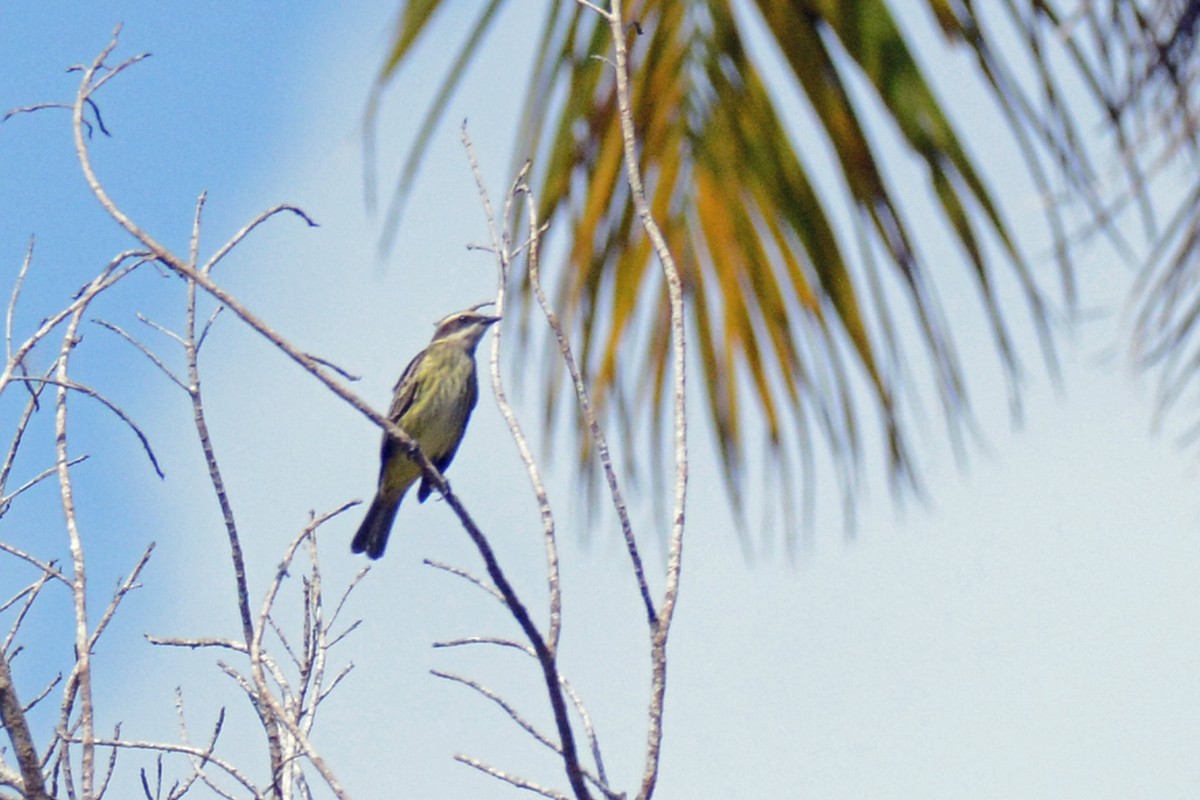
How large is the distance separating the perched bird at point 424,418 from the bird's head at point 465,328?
59 millimetres

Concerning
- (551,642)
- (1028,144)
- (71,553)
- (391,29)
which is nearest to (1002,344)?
(1028,144)

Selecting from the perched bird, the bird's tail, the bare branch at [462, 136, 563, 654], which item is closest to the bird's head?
the perched bird

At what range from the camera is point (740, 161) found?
3365 millimetres

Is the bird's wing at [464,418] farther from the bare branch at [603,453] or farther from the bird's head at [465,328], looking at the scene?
the bare branch at [603,453]

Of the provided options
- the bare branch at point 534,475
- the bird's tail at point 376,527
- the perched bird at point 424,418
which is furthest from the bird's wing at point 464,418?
the bare branch at point 534,475

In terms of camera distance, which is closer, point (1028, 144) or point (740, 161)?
point (1028, 144)

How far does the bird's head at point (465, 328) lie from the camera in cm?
767

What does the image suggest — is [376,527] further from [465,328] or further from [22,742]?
[22,742]

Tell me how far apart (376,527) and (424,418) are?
567 millimetres

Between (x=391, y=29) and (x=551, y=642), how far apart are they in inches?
65.4

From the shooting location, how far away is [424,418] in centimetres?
742

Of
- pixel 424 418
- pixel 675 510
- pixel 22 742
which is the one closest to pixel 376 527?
pixel 424 418

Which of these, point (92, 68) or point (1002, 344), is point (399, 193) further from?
point (1002, 344)

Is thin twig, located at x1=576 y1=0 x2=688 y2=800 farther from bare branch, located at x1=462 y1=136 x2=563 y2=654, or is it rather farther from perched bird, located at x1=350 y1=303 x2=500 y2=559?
perched bird, located at x1=350 y1=303 x2=500 y2=559
